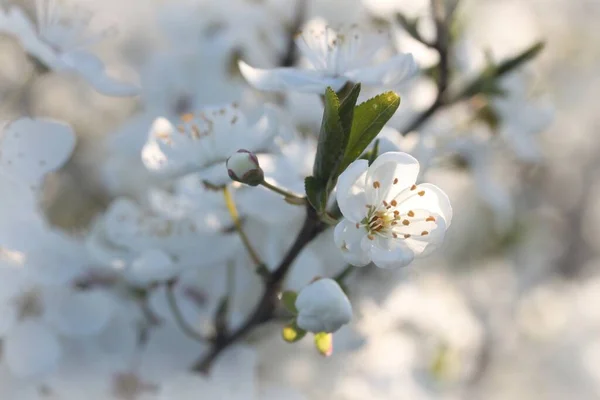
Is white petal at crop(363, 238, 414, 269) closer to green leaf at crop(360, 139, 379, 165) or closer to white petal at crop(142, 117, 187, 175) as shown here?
green leaf at crop(360, 139, 379, 165)

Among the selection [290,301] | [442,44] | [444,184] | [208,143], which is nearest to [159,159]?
[208,143]

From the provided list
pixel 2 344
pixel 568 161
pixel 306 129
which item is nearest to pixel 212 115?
pixel 306 129

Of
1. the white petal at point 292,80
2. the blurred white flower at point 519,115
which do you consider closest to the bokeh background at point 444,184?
the blurred white flower at point 519,115

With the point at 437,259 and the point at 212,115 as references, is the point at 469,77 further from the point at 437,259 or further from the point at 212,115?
the point at 437,259

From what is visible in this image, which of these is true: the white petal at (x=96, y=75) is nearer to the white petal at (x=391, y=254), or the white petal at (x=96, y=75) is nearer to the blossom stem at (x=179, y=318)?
the blossom stem at (x=179, y=318)

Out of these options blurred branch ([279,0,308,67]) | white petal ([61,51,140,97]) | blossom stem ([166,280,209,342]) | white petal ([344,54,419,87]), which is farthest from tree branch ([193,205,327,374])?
blurred branch ([279,0,308,67])

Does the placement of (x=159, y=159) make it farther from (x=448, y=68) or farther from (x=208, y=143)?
(x=448, y=68)
